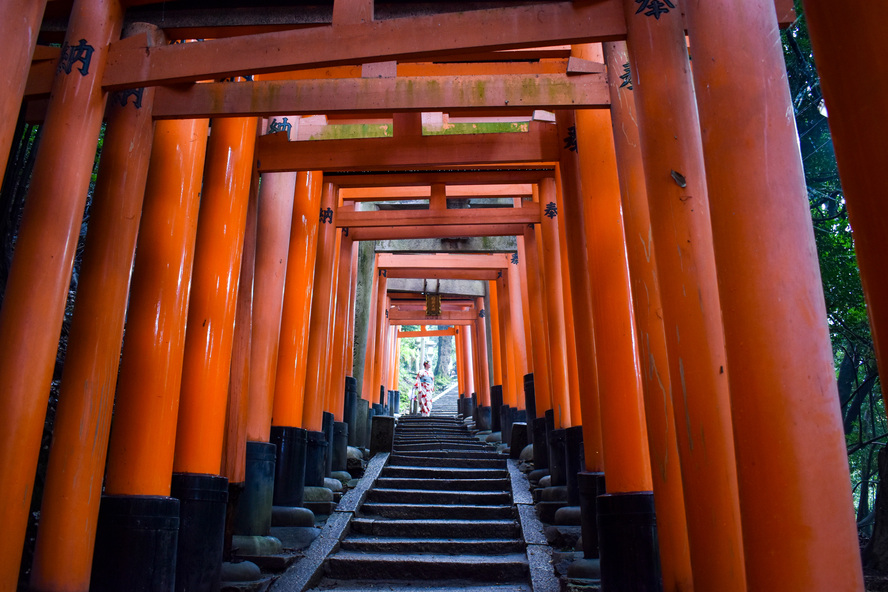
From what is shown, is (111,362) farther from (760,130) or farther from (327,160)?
(760,130)

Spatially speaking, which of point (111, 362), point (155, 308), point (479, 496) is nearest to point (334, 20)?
point (155, 308)

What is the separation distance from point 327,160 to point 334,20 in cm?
242

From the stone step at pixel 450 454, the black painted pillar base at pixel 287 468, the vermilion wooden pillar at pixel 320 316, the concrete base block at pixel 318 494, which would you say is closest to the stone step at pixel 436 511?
the concrete base block at pixel 318 494

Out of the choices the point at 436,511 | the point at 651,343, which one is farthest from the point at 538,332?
the point at 651,343

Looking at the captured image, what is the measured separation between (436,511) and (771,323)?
5752 mm

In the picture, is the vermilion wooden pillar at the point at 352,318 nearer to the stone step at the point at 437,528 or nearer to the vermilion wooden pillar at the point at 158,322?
the stone step at the point at 437,528

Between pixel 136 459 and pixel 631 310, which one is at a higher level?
pixel 631 310

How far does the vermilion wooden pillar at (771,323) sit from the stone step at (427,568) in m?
3.97

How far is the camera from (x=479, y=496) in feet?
26.4

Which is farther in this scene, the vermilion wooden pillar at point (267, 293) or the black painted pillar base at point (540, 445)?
the black painted pillar base at point (540, 445)

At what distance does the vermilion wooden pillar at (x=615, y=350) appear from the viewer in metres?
4.52

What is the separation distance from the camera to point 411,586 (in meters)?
Answer: 5.87

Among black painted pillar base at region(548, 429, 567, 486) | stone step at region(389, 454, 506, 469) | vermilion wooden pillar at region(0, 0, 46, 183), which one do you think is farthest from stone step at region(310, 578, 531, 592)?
vermilion wooden pillar at region(0, 0, 46, 183)

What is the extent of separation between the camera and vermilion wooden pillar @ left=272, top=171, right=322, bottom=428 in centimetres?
703
